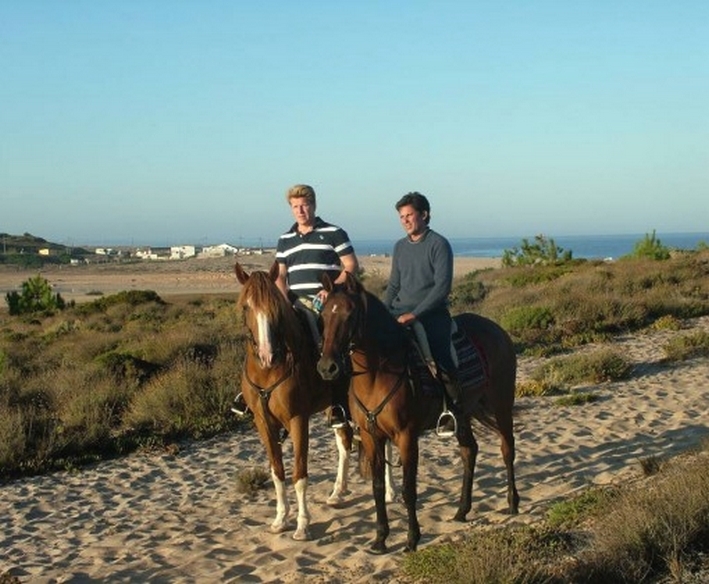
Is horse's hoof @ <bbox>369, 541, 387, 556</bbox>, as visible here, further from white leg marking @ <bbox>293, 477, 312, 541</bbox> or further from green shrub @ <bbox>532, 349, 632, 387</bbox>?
green shrub @ <bbox>532, 349, 632, 387</bbox>

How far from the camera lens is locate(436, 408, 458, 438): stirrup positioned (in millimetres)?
7008

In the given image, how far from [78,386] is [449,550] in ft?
32.0

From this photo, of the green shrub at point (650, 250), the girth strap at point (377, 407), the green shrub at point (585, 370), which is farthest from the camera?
the green shrub at point (650, 250)

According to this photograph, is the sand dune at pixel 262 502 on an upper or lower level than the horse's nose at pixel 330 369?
lower

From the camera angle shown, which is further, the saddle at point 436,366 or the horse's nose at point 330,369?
the saddle at point 436,366

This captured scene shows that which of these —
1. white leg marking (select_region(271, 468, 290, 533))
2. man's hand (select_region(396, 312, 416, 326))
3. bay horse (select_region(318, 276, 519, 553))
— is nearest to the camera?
bay horse (select_region(318, 276, 519, 553))

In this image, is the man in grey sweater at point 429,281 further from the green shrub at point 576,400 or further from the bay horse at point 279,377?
the green shrub at point 576,400

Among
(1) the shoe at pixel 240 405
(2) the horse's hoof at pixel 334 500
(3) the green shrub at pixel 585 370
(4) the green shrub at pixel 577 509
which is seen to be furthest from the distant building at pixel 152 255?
(4) the green shrub at pixel 577 509

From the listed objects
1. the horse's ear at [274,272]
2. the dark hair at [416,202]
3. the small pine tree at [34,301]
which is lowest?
the small pine tree at [34,301]

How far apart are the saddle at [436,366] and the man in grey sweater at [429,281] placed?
0.23 feet

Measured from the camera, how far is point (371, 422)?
6539mm

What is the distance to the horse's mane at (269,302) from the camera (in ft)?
21.8

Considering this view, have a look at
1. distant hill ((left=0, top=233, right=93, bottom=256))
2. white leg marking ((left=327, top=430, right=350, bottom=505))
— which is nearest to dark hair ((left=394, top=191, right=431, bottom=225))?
white leg marking ((left=327, top=430, right=350, bottom=505))

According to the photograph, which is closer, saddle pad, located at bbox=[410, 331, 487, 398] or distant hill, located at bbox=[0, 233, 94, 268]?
saddle pad, located at bbox=[410, 331, 487, 398]
